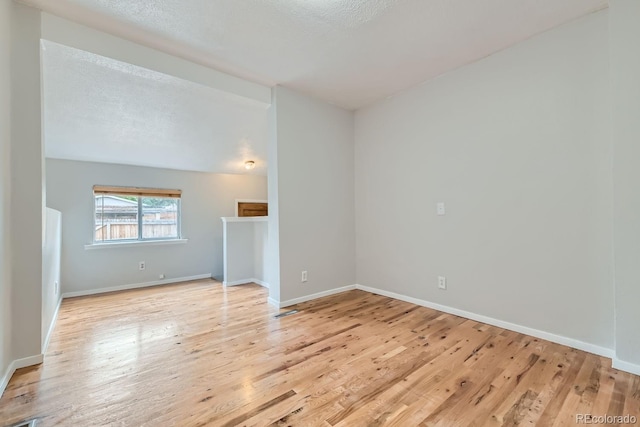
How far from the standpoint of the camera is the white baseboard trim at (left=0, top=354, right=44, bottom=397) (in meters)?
1.71

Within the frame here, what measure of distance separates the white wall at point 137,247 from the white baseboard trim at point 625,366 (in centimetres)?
538

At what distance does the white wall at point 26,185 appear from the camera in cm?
192

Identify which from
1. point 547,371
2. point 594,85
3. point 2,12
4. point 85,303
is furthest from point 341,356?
point 85,303

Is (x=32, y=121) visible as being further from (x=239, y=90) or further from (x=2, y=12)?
(x=239, y=90)

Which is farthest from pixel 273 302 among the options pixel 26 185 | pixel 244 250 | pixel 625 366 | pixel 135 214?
pixel 135 214

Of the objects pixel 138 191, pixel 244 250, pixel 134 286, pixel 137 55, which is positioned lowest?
pixel 134 286

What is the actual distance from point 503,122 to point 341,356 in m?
2.49

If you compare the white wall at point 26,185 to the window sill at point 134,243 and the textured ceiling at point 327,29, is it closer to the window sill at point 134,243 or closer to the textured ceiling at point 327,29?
the textured ceiling at point 327,29

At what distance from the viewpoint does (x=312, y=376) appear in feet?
5.97

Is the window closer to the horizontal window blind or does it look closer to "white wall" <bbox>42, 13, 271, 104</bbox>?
the horizontal window blind

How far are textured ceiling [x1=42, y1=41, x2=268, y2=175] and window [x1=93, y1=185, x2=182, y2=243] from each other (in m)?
0.52

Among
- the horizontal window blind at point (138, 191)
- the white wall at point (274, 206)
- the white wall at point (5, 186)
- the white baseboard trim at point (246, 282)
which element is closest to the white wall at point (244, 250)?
the white baseboard trim at point (246, 282)

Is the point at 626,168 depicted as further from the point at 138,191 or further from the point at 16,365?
the point at 138,191

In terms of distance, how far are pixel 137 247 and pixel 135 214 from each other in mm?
591
